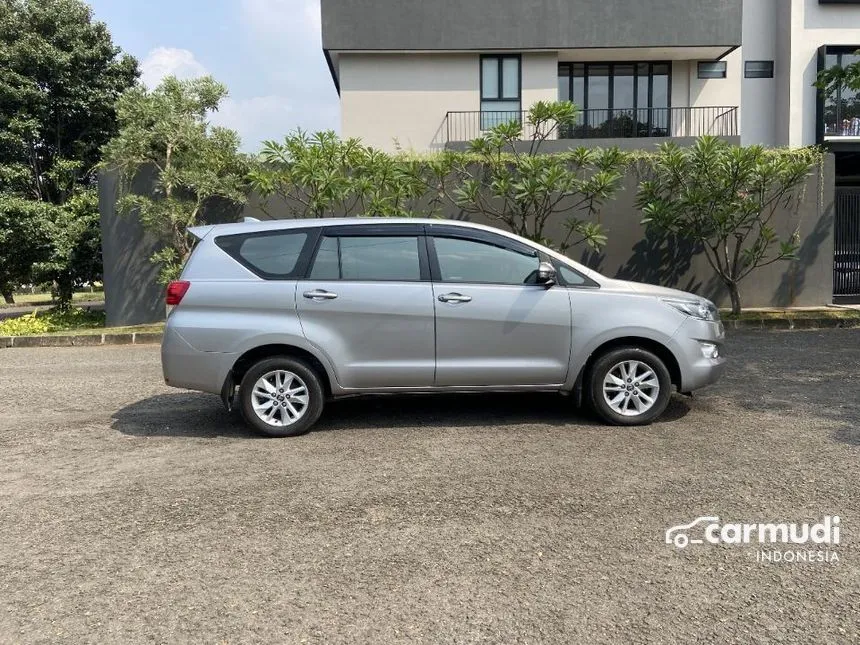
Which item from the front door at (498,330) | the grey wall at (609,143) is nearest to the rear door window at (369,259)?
the front door at (498,330)

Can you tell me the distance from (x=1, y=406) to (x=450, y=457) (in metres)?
5.17

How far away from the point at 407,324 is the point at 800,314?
9.37m

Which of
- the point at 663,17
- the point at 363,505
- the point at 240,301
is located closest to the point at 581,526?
the point at 363,505

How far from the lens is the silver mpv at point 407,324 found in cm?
544

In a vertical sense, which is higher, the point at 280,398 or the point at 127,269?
the point at 127,269

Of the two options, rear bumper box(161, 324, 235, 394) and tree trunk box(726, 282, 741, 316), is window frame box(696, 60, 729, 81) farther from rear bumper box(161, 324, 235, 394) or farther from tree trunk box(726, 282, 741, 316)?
rear bumper box(161, 324, 235, 394)

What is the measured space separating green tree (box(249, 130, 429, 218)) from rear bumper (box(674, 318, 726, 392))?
6.46 metres

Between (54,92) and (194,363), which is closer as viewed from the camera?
(194,363)

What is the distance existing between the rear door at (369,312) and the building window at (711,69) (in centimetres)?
1947

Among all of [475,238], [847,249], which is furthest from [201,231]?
[847,249]

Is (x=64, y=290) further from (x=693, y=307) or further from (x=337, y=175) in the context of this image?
(x=693, y=307)

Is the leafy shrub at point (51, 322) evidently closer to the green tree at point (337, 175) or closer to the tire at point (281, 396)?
the green tree at point (337, 175)

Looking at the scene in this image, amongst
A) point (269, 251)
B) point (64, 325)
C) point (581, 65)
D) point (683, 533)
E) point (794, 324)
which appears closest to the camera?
point (683, 533)

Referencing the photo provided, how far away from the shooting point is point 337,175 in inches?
435
